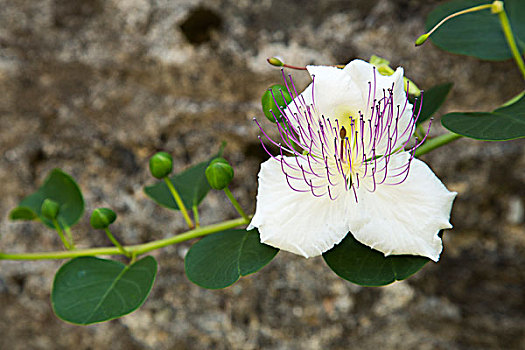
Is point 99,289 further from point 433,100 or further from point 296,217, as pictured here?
point 433,100

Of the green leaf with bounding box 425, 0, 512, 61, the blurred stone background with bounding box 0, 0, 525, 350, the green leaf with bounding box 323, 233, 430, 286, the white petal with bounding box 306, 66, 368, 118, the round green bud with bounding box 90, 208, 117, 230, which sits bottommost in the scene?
the blurred stone background with bounding box 0, 0, 525, 350

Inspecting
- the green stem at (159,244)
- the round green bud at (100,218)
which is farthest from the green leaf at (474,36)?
the round green bud at (100,218)

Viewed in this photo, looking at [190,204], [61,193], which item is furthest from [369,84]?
[61,193]

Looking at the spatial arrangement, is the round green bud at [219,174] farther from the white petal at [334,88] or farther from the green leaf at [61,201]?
the green leaf at [61,201]

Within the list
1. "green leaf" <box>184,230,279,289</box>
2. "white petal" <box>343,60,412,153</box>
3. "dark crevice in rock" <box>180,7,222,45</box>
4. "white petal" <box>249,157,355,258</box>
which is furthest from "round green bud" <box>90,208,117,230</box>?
"dark crevice in rock" <box>180,7,222,45</box>

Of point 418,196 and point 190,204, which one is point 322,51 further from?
point 418,196

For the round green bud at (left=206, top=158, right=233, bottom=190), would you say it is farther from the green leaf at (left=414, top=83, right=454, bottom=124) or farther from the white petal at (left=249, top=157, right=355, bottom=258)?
the green leaf at (left=414, top=83, right=454, bottom=124)

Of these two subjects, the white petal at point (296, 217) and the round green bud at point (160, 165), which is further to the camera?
the round green bud at point (160, 165)
